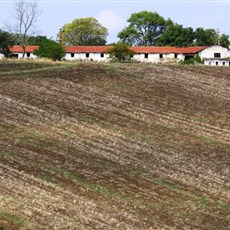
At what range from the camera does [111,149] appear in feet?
123

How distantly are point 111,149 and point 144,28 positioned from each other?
139278mm

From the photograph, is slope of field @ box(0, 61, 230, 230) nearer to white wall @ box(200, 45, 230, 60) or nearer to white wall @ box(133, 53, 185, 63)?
white wall @ box(133, 53, 185, 63)

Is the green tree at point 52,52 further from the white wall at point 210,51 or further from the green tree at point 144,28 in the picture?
the green tree at point 144,28

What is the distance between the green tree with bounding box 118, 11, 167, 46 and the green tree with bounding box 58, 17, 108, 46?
29.5ft

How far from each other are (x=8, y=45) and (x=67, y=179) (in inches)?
2917

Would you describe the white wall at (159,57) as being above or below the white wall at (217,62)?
above

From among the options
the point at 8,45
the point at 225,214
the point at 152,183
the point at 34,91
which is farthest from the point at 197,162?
the point at 8,45

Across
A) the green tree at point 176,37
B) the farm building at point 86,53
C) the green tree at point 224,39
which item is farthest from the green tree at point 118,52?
the green tree at point 224,39

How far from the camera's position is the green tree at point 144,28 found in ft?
555

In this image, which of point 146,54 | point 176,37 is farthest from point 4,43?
point 176,37

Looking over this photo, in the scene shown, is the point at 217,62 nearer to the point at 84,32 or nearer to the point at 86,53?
the point at 86,53

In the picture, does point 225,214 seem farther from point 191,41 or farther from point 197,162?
point 191,41

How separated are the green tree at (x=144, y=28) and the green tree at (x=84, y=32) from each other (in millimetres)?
8984

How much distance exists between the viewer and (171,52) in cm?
11275
